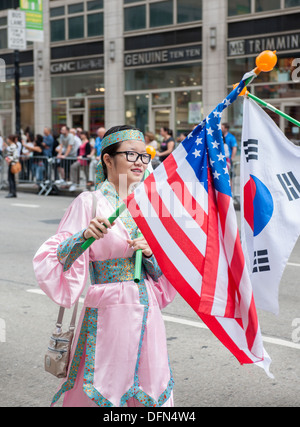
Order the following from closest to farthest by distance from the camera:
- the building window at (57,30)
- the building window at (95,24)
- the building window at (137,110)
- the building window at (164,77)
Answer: the building window at (164,77) → the building window at (137,110) → the building window at (95,24) → the building window at (57,30)

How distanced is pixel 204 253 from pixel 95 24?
84.0 feet

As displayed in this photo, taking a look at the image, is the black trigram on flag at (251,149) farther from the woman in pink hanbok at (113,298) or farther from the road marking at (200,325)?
the road marking at (200,325)

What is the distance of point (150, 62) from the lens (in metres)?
25.3

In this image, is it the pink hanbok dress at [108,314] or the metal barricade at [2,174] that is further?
the metal barricade at [2,174]

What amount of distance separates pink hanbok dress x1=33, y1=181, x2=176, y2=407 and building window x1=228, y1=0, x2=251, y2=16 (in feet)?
67.5

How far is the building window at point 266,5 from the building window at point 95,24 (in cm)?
735

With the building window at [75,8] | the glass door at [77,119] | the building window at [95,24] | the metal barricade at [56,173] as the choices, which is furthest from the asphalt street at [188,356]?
the building window at [75,8]

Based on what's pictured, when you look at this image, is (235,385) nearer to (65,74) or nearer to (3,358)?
(3,358)

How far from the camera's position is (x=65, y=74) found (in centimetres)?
2844

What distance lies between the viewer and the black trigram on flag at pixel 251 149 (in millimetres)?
3562

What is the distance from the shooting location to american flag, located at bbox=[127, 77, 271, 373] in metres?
2.98

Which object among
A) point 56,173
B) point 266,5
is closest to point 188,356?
point 56,173
